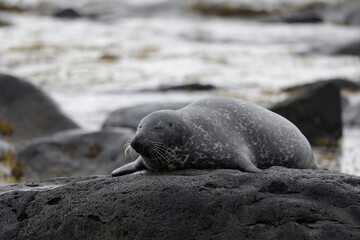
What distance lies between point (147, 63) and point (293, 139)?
24.5 metres

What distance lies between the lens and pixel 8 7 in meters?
53.8

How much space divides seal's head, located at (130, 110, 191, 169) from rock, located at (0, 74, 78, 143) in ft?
34.1

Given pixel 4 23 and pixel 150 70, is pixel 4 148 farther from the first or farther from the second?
pixel 4 23

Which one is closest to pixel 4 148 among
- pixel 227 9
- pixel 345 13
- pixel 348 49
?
pixel 348 49

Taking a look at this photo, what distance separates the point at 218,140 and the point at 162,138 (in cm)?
54

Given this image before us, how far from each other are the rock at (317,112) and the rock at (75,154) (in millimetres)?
4398

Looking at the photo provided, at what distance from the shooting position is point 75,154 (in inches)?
505

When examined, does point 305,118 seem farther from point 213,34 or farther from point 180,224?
point 213,34

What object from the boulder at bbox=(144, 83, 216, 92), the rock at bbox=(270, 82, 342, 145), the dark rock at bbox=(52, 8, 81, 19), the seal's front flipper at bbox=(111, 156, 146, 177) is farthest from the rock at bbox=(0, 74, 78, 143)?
the dark rock at bbox=(52, 8, 81, 19)

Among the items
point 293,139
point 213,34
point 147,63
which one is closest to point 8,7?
point 213,34

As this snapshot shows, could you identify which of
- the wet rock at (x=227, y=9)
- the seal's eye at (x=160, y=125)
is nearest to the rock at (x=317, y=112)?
the seal's eye at (x=160, y=125)

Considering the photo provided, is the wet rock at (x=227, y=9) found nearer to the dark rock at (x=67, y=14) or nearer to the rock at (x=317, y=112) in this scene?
the dark rock at (x=67, y=14)

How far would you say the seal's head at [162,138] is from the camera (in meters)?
6.00

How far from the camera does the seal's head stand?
19.7 ft
